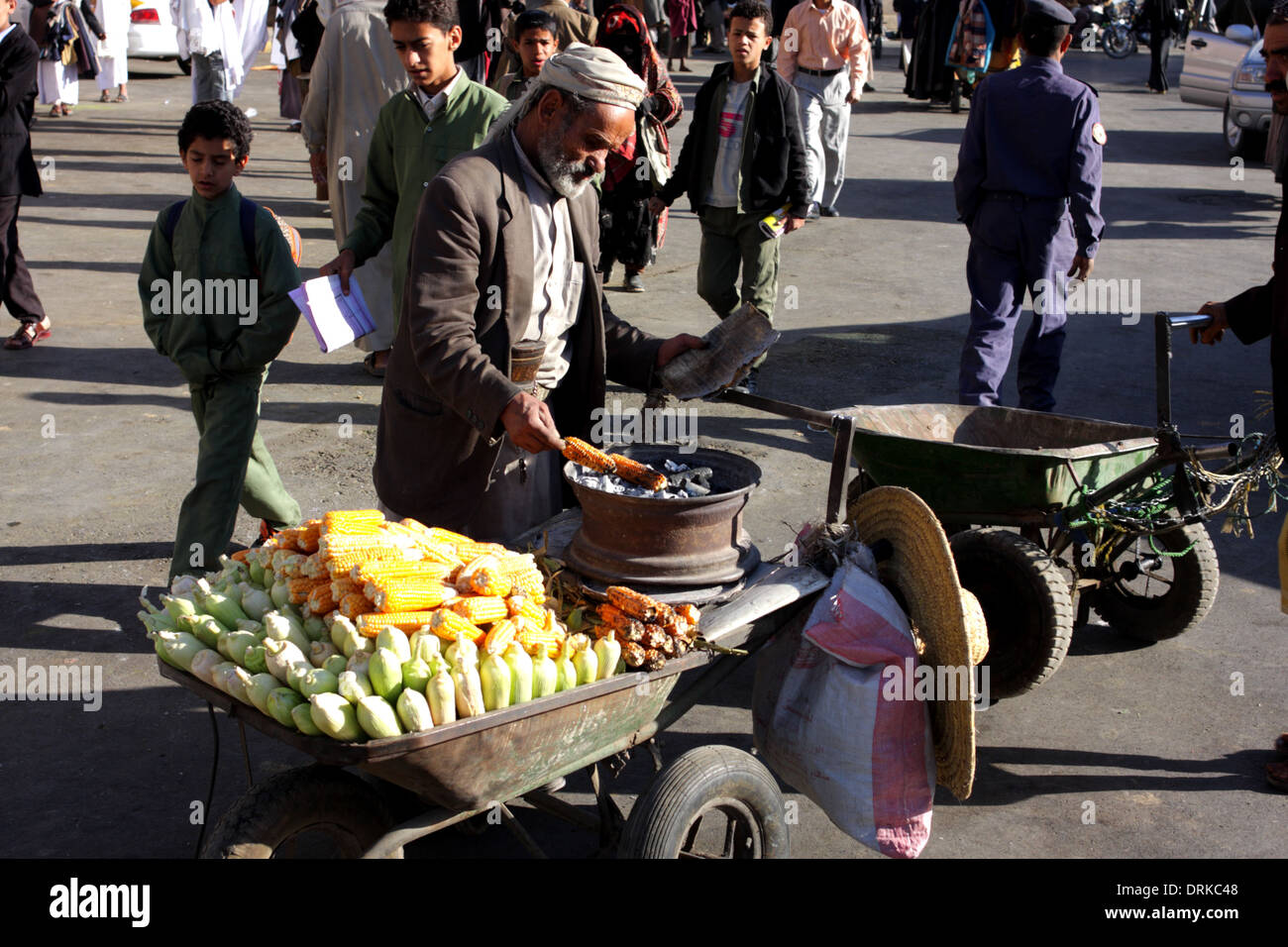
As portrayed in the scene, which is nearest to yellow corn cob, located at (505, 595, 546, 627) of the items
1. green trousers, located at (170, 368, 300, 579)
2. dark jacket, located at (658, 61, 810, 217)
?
green trousers, located at (170, 368, 300, 579)

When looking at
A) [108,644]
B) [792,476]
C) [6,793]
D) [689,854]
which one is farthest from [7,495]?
[689,854]

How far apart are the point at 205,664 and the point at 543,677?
0.80m

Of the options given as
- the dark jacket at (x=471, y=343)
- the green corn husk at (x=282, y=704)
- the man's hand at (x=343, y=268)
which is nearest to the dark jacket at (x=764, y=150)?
the man's hand at (x=343, y=268)

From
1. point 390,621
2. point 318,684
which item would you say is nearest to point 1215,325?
point 390,621

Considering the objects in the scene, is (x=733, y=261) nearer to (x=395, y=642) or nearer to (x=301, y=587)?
(x=301, y=587)

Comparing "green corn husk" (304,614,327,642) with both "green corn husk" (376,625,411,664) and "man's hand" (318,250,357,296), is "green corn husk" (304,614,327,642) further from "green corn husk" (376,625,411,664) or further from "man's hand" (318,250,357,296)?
"man's hand" (318,250,357,296)

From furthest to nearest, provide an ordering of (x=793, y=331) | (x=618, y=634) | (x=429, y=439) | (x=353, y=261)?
(x=793, y=331) → (x=353, y=261) → (x=429, y=439) → (x=618, y=634)

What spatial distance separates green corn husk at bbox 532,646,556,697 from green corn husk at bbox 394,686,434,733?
0.99 feet

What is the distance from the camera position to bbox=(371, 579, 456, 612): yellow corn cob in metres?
2.99

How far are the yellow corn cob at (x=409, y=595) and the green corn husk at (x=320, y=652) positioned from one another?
0.50 feet

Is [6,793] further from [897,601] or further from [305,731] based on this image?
[897,601]

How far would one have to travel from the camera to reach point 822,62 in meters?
11.7

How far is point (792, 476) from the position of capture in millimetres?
6824

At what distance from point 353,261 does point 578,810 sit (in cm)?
228
